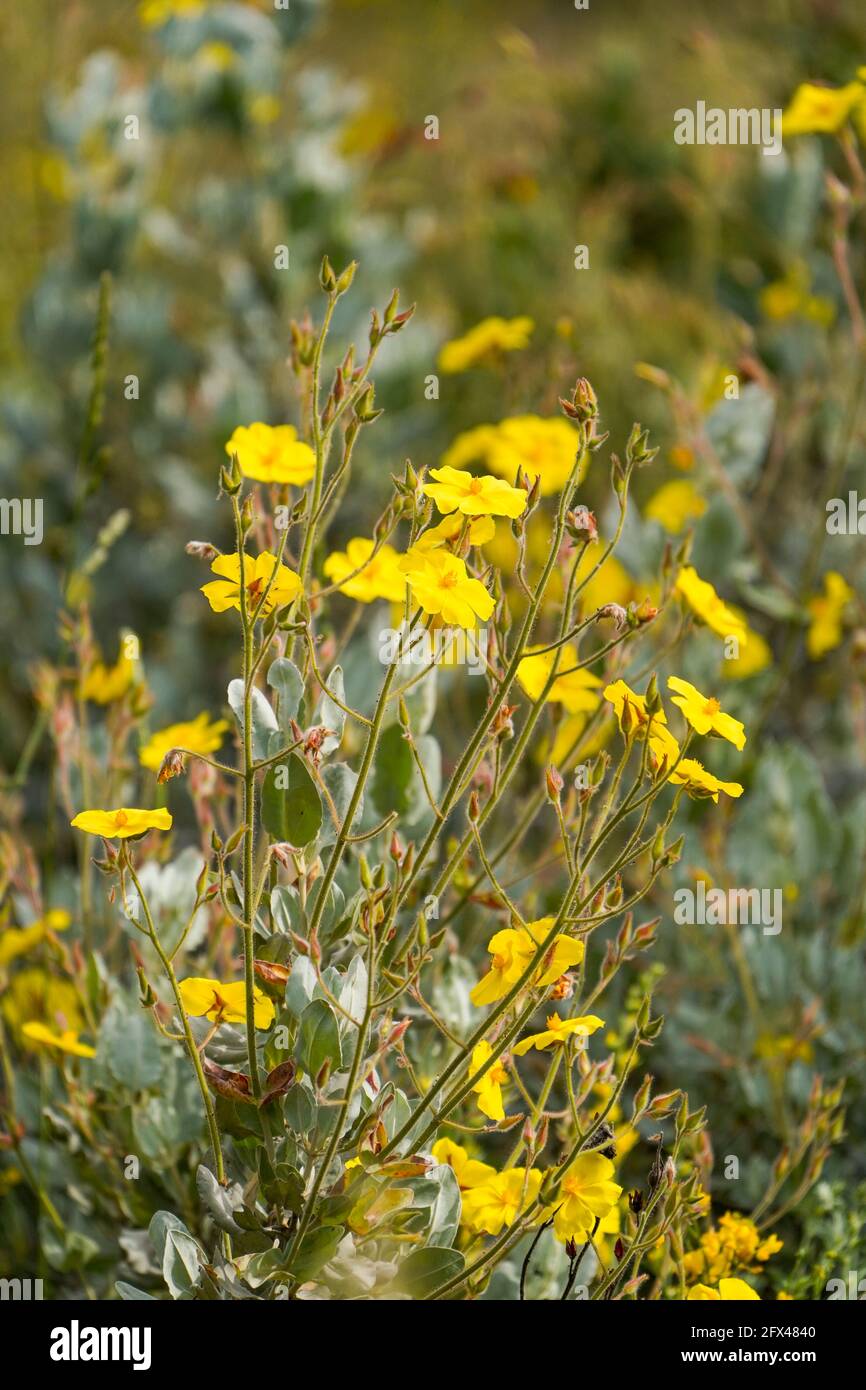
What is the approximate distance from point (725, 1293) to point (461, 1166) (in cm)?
24

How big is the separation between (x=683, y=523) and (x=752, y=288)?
116 centimetres

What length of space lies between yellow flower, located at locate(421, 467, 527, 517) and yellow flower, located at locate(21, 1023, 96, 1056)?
66 cm

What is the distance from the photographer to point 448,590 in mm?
1041

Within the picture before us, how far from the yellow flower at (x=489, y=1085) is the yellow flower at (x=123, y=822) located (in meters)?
0.29

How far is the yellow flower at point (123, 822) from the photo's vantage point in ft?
3.37

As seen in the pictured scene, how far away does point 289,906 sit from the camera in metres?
1.15

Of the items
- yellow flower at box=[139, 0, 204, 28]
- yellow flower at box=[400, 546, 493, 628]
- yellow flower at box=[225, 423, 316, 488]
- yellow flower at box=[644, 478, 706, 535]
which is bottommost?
yellow flower at box=[400, 546, 493, 628]

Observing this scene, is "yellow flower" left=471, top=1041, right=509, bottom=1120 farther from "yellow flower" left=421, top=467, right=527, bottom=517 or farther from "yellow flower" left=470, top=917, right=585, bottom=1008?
"yellow flower" left=421, top=467, right=527, bottom=517

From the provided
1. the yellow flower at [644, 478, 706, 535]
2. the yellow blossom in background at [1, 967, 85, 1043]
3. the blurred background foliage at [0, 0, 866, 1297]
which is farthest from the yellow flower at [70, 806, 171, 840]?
the yellow flower at [644, 478, 706, 535]

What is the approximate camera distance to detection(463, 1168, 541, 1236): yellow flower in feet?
3.85

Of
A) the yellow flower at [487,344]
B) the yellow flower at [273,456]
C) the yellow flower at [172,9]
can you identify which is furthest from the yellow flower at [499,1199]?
the yellow flower at [172,9]

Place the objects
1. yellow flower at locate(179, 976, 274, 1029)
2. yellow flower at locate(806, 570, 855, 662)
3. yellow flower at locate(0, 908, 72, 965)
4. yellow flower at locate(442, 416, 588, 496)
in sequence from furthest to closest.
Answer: yellow flower at locate(806, 570, 855, 662) < yellow flower at locate(442, 416, 588, 496) < yellow flower at locate(0, 908, 72, 965) < yellow flower at locate(179, 976, 274, 1029)

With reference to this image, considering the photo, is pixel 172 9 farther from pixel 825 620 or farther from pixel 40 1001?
pixel 40 1001

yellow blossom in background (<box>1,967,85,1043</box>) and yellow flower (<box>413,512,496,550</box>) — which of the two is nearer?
yellow flower (<box>413,512,496,550</box>)
